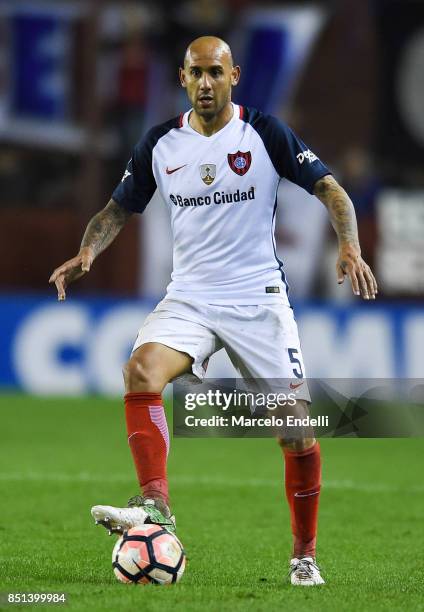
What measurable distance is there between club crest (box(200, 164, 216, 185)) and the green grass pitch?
1.69 meters

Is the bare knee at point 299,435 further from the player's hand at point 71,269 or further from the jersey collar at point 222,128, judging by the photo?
the jersey collar at point 222,128

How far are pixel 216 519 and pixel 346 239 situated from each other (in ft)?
8.73

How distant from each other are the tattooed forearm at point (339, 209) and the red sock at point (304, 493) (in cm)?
89

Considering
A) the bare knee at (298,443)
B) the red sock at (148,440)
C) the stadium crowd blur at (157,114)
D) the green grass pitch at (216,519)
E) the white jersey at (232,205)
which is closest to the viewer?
the green grass pitch at (216,519)

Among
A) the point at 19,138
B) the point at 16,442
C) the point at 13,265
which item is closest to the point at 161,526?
the point at 16,442

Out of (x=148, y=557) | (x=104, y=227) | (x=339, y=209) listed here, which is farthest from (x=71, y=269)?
(x=148, y=557)

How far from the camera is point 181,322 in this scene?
5.89m

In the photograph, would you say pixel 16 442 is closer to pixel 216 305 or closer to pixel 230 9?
pixel 216 305

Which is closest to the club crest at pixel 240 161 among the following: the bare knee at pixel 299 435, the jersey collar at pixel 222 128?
the jersey collar at pixel 222 128

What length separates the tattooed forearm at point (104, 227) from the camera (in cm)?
614

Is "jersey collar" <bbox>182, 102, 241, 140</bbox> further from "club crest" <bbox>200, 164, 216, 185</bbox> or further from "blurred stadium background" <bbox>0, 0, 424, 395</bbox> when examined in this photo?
"blurred stadium background" <bbox>0, 0, 424, 395</bbox>

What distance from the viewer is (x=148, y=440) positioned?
570 cm

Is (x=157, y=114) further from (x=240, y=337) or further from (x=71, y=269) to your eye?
(x=240, y=337)

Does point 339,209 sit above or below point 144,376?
above
